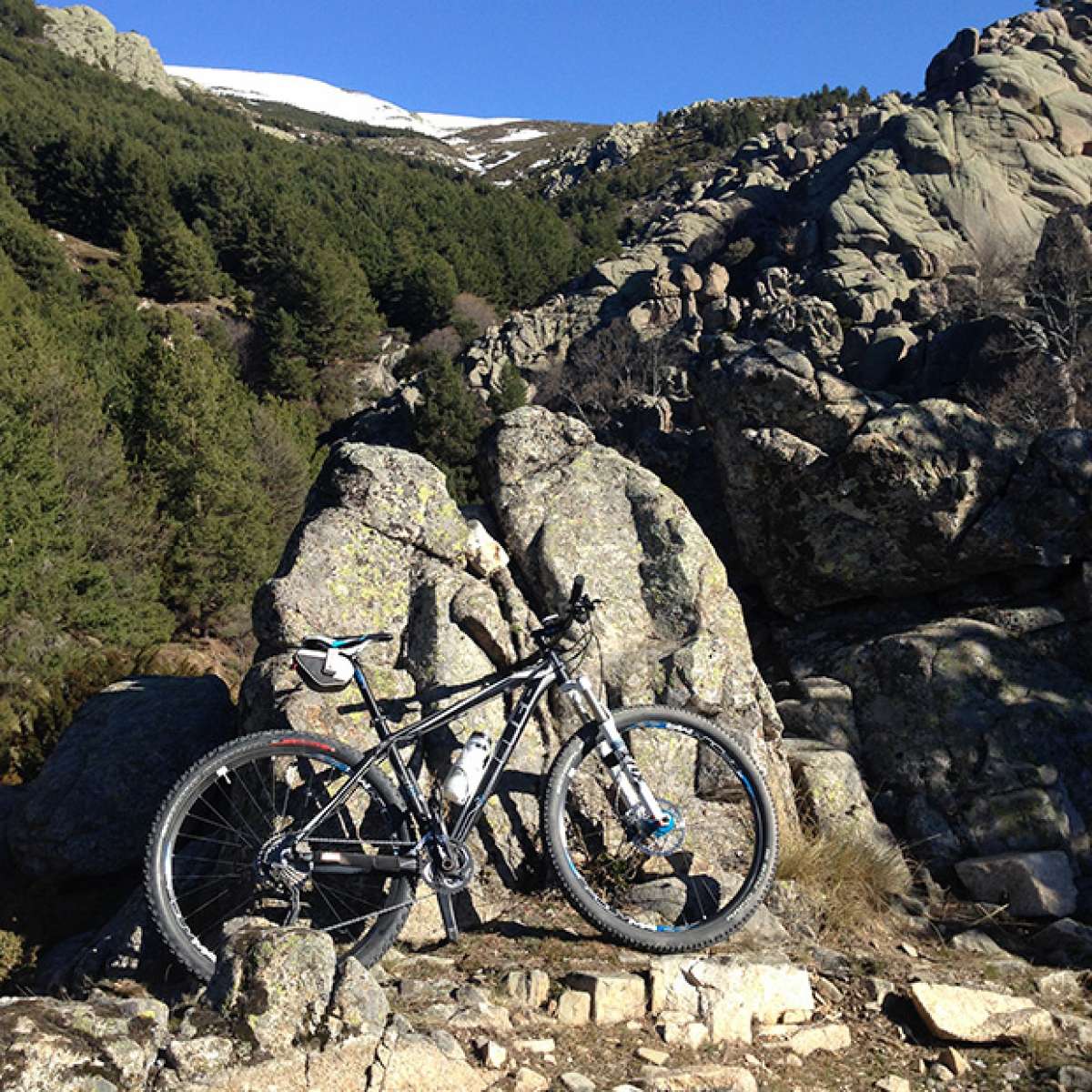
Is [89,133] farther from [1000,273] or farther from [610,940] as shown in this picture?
[610,940]

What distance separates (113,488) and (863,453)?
91.8ft

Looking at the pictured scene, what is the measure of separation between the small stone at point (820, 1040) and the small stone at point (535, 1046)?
3.42 feet

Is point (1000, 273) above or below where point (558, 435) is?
above

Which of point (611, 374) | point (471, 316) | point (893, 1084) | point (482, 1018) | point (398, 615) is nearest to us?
point (893, 1084)

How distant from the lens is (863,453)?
25.8 feet

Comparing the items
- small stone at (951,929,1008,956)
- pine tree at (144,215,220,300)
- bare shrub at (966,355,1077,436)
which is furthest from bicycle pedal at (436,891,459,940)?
pine tree at (144,215,220,300)

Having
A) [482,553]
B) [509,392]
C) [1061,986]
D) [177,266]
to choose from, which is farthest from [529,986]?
[177,266]

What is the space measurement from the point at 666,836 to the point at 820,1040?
1.13 m

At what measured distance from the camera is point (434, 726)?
171 inches

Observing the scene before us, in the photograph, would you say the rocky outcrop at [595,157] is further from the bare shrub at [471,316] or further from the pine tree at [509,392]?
the pine tree at [509,392]

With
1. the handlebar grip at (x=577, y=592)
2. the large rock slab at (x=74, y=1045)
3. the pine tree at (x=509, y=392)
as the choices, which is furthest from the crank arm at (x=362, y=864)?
the pine tree at (x=509, y=392)

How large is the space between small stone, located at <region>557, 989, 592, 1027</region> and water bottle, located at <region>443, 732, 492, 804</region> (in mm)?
1007

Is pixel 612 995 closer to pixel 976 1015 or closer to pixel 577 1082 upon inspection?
pixel 577 1082

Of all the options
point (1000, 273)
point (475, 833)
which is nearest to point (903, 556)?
point (475, 833)
